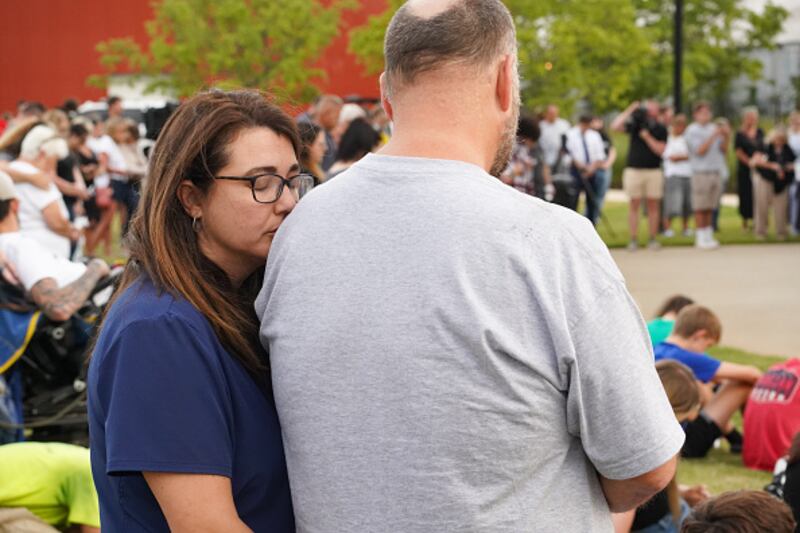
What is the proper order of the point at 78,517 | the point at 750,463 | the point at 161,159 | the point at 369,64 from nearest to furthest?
the point at 161,159
the point at 78,517
the point at 750,463
the point at 369,64

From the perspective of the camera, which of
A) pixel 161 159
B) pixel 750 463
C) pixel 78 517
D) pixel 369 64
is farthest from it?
pixel 369 64

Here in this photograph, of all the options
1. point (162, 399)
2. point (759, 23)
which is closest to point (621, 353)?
point (162, 399)

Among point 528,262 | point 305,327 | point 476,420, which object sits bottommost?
point 476,420

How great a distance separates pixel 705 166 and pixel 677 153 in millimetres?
544

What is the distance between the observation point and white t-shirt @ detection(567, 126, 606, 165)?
1836 cm

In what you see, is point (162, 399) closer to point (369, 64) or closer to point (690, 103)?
point (369, 64)

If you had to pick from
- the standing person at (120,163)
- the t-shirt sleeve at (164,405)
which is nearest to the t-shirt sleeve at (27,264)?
the t-shirt sleeve at (164,405)

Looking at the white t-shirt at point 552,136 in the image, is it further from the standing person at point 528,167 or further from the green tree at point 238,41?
the green tree at point 238,41

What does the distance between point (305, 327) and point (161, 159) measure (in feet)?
1.81

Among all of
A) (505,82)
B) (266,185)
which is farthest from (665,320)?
(505,82)

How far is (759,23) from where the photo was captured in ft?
124

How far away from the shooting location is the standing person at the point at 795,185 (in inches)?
752

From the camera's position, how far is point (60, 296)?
636 centimetres

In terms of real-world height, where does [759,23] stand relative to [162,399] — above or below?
below
